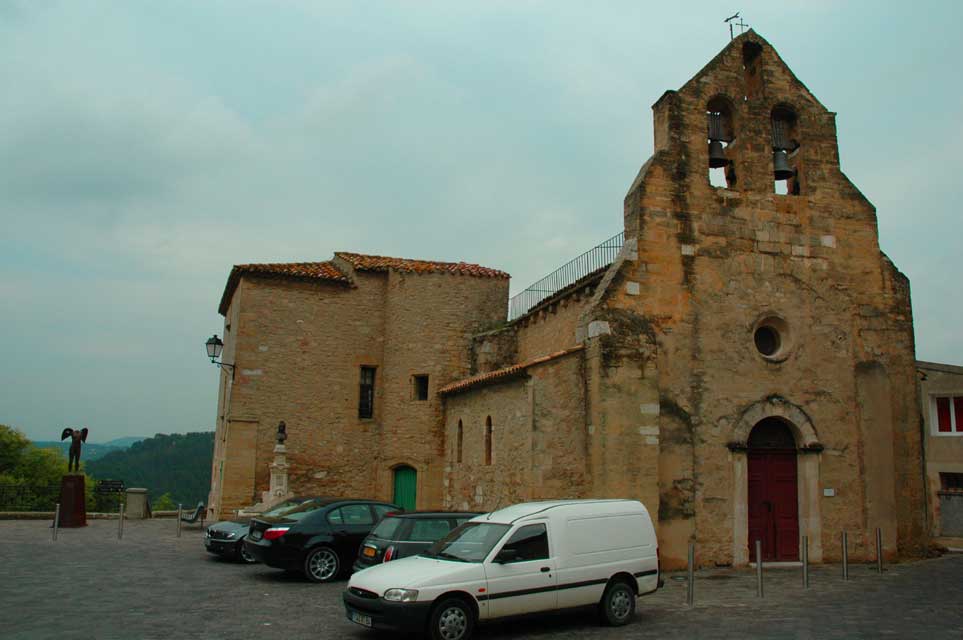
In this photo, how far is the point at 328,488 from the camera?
2203 cm

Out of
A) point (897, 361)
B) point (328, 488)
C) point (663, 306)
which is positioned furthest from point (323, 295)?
point (897, 361)

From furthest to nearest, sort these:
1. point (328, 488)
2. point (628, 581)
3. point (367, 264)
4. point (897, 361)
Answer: point (367, 264), point (328, 488), point (897, 361), point (628, 581)

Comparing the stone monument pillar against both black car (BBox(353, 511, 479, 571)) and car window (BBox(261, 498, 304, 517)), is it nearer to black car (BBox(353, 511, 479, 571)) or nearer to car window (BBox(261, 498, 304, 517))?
car window (BBox(261, 498, 304, 517))

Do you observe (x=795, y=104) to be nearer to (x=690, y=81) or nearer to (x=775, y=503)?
(x=690, y=81)

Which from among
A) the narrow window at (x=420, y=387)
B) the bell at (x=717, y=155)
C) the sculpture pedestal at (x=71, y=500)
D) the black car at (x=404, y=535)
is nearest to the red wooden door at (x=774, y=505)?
the bell at (x=717, y=155)

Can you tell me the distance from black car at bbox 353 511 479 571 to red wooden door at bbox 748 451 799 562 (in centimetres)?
665

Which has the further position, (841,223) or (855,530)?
(841,223)

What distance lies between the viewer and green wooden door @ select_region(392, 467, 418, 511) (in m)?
22.5

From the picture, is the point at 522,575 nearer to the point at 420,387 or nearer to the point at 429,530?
the point at 429,530

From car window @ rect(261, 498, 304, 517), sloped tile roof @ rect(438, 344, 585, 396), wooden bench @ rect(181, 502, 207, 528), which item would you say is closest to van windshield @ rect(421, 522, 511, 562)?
car window @ rect(261, 498, 304, 517)

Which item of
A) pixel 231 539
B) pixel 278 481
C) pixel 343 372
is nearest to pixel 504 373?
pixel 231 539

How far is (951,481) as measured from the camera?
24812 mm

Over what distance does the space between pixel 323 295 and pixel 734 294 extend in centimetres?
1272

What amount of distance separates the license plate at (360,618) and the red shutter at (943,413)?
2389 centimetres
